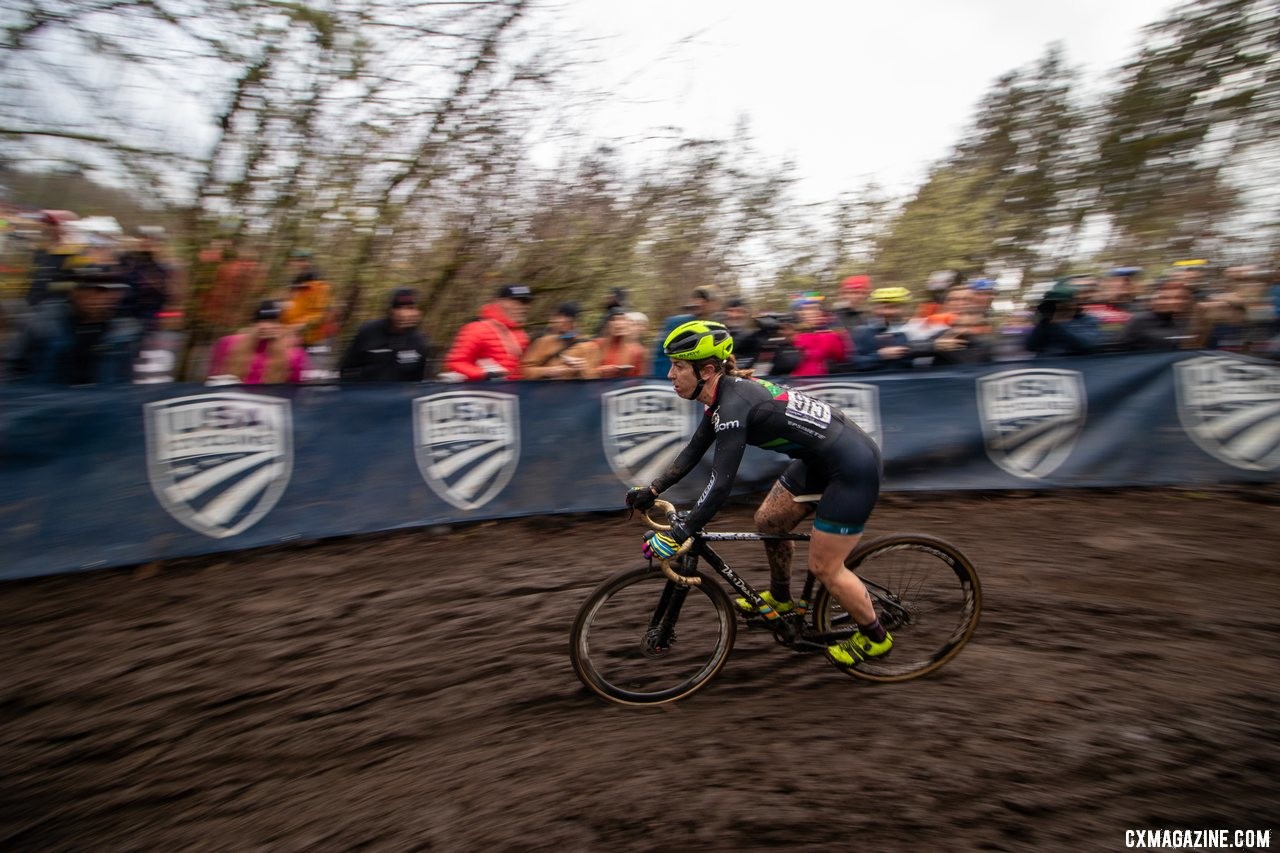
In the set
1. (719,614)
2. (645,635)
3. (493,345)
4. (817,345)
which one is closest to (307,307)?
(493,345)

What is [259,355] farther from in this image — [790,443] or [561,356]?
[790,443]

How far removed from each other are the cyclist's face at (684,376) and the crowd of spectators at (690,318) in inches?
141

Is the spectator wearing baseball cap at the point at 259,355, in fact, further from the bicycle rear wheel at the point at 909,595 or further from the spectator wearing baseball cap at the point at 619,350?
the bicycle rear wheel at the point at 909,595

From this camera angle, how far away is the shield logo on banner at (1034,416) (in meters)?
8.18

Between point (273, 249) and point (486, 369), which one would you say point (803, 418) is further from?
point (273, 249)

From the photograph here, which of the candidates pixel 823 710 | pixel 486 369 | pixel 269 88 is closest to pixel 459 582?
pixel 486 369

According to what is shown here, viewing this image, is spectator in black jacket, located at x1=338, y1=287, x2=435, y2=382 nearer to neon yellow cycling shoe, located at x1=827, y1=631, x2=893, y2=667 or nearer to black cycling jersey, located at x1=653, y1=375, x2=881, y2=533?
black cycling jersey, located at x1=653, y1=375, x2=881, y2=533

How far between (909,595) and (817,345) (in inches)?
168

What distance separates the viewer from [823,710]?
410 centimetres

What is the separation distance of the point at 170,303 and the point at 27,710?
198 inches

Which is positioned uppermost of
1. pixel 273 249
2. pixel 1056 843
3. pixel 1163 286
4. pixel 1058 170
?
pixel 1058 170

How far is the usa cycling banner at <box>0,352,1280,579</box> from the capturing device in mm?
6062

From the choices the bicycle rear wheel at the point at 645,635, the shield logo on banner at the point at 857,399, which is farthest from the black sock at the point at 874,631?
the shield logo on banner at the point at 857,399

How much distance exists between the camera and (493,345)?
7.77 m
